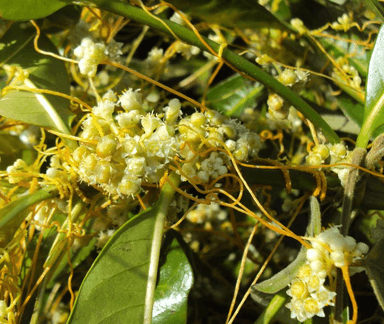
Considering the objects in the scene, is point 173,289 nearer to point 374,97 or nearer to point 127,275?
point 127,275

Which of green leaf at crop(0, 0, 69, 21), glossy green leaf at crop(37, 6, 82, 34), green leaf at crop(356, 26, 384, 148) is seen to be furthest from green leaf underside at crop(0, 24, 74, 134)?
green leaf at crop(356, 26, 384, 148)

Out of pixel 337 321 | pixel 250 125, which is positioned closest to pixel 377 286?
pixel 337 321

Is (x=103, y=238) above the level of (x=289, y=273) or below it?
below

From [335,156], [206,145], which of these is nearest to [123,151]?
[206,145]

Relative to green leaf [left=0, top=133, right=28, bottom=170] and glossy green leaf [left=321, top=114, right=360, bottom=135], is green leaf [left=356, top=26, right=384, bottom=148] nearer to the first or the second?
glossy green leaf [left=321, top=114, right=360, bottom=135]

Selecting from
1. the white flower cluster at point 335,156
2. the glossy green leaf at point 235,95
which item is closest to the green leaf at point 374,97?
the white flower cluster at point 335,156

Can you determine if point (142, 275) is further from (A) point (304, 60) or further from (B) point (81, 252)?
(A) point (304, 60)

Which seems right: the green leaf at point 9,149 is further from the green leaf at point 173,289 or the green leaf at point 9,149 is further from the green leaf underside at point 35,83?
the green leaf at point 173,289
